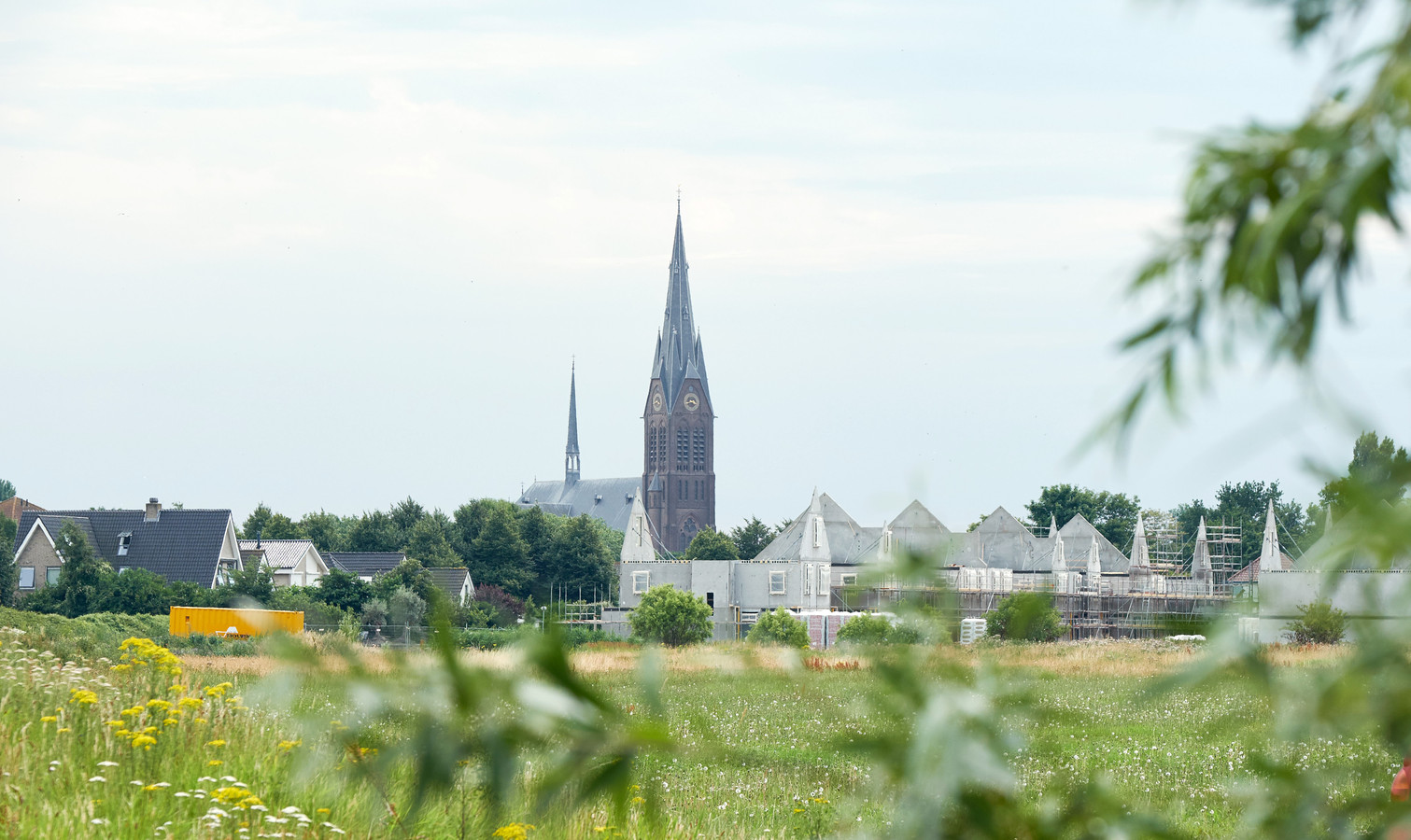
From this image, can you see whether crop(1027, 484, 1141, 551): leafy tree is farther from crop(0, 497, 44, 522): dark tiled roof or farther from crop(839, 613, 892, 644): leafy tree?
crop(839, 613, 892, 644): leafy tree

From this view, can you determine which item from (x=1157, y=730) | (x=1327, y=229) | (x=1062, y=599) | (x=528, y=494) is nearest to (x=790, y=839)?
(x=1327, y=229)

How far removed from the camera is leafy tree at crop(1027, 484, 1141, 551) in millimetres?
79812

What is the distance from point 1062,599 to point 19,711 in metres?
45.5

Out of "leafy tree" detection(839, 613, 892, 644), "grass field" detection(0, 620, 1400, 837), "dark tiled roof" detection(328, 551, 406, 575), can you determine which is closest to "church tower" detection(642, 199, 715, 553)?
"dark tiled roof" detection(328, 551, 406, 575)

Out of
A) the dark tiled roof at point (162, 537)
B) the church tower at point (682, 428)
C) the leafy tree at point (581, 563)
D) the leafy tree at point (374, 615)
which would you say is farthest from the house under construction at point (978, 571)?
the church tower at point (682, 428)

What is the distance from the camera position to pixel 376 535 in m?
74.7

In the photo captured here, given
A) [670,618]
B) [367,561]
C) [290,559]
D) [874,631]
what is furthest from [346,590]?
[874,631]

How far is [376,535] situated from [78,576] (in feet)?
92.1

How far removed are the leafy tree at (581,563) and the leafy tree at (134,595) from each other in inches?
1095

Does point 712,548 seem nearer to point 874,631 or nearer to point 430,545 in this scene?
point 430,545

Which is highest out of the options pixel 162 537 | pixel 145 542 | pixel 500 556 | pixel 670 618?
pixel 162 537

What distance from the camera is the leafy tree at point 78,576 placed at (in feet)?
151

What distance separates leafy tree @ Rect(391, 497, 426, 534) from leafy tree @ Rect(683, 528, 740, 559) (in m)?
20.7

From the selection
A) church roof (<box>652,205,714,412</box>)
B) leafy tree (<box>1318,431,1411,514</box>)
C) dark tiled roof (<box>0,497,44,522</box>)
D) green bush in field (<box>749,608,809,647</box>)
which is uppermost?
church roof (<box>652,205,714,412</box>)
